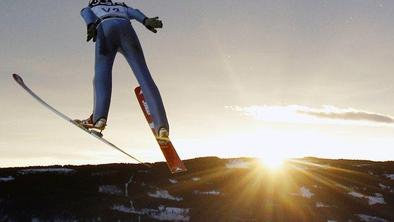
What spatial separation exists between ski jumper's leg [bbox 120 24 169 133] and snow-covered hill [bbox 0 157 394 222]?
336 inches

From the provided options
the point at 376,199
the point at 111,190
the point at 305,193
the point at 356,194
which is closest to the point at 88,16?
the point at 111,190

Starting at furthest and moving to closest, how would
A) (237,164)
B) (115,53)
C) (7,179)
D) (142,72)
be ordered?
1. (237,164)
2. (7,179)
3. (115,53)
4. (142,72)

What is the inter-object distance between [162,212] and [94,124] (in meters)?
9.37

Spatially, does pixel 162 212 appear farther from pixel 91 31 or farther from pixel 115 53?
pixel 91 31

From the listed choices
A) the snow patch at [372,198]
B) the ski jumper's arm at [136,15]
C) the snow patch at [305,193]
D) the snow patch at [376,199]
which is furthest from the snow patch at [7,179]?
the snow patch at [376,199]

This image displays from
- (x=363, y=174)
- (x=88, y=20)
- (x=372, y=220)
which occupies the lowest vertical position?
(x=372, y=220)

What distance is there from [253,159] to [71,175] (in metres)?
8.45

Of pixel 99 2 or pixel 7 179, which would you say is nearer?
pixel 99 2

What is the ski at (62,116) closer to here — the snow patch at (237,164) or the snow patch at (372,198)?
the snow patch at (237,164)

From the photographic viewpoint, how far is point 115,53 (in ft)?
41.4

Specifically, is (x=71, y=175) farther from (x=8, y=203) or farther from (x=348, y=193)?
(x=348, y=193)

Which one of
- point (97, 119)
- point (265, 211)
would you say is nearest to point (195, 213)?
point (265, 211)

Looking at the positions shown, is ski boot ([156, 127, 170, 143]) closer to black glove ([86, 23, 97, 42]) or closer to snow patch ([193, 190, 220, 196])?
black glove ([86, 23, 97, 42])

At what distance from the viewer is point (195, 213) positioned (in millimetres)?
21844
